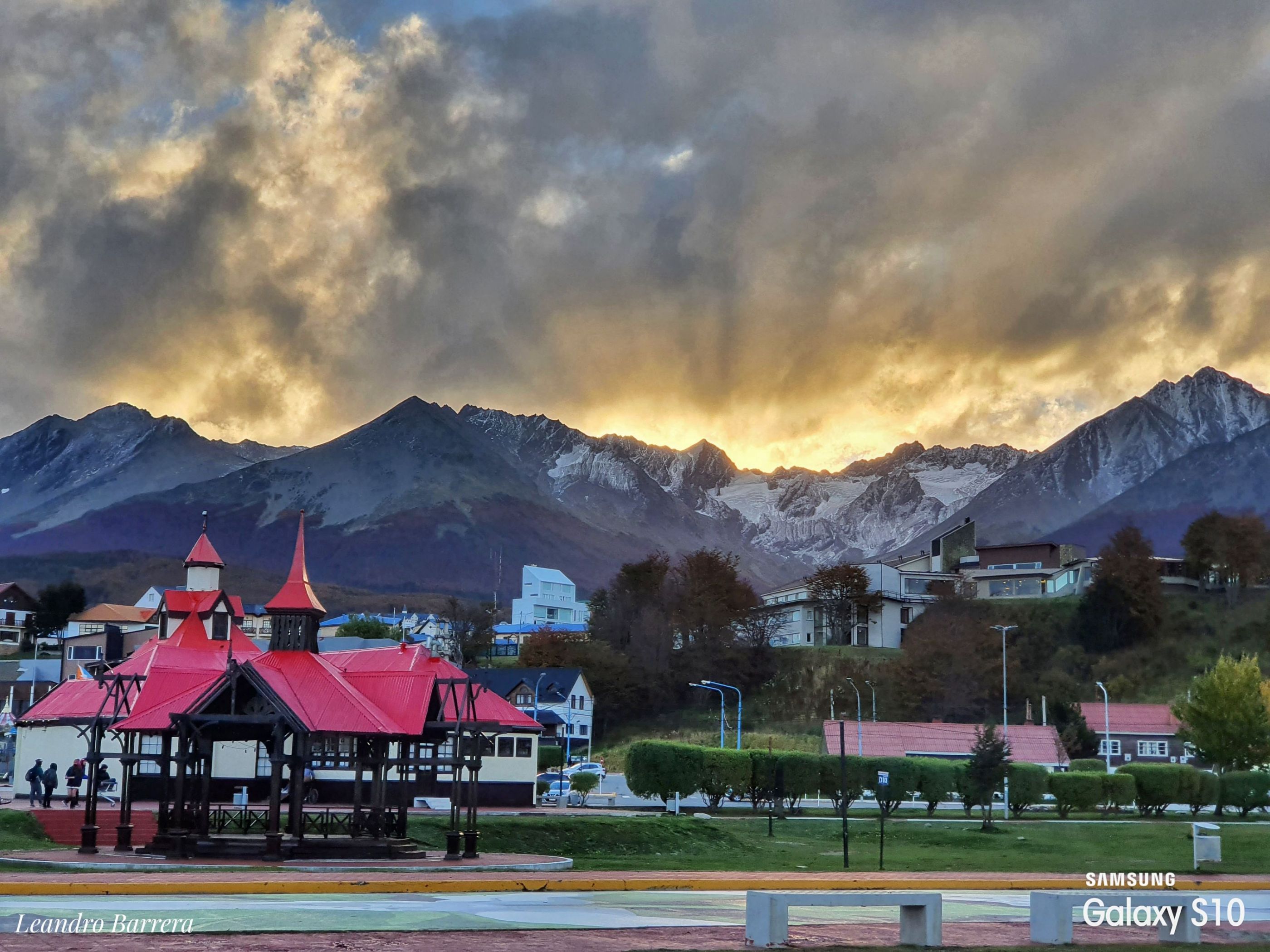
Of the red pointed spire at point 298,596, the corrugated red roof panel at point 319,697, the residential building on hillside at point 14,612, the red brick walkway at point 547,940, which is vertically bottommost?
the red brick walkway at point 547,940

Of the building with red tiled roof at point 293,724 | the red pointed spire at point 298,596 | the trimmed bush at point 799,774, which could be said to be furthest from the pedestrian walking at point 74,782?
the trimmed bush at point 799,774

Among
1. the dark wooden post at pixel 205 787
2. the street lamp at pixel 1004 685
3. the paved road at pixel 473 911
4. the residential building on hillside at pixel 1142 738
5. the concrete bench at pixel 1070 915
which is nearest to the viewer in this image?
the concrete bench at pixel 1070 915

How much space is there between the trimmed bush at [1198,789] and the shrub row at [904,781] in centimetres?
5

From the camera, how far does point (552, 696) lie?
98.8 metres

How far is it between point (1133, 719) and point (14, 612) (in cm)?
13432

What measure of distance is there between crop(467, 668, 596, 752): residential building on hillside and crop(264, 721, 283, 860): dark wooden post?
55625 mm

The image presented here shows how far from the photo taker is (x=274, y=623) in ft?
141

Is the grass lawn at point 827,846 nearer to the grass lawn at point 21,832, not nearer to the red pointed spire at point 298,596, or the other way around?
the red pointed spire at point 298,596

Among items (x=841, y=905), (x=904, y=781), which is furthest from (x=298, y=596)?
(x=904, y=781)

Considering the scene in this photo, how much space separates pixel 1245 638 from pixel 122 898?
101540 mm

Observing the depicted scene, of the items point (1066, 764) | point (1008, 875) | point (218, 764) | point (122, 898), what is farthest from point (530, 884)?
point (1066, 764)

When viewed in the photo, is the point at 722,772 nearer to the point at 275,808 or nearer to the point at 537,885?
the point at 275,808

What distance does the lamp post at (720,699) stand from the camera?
89625mm

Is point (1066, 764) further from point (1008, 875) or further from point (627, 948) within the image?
point (627, 948)
